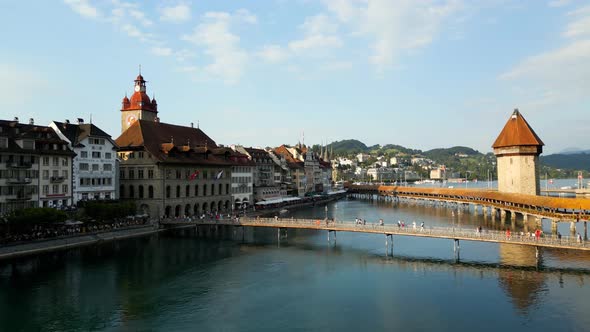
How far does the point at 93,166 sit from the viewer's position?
65688 mm

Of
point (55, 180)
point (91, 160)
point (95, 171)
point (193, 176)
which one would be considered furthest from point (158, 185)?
point (55, 180)

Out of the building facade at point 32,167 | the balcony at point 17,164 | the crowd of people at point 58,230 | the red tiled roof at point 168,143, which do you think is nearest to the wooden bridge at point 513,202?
the red tiled roof at point 168,143

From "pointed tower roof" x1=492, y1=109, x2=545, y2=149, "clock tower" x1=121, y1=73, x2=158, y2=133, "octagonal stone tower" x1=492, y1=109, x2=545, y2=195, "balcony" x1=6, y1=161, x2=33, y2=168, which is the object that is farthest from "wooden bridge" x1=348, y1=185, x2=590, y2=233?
"clock tower" x1=121, y1=73, x2=158, y2=133

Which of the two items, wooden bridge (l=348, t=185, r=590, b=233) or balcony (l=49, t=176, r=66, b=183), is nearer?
balcony (l=49, t=176, r=66, b=183)

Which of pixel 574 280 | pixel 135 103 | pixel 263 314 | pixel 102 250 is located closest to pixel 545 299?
pixel 574 280

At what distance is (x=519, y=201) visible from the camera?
7706 centimetres

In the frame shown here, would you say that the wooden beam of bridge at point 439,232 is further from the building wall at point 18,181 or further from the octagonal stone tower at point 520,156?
the octagonal stone tower at point 520,156

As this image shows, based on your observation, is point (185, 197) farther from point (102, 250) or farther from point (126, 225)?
point (102, 250)

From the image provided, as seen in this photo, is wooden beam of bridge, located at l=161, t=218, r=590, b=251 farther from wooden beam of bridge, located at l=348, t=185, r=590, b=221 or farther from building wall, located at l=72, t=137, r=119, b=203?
wooden beam of bridge, located at l=348, t=185, r=590, b=221

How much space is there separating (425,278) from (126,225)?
131 ft

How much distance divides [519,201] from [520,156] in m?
12.2

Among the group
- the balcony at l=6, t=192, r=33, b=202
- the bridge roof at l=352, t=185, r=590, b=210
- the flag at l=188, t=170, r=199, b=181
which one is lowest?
the bridge roof at l=352, t=185, r=590, b=210

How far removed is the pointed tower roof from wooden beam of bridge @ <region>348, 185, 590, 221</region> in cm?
962

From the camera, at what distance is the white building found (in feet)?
207
